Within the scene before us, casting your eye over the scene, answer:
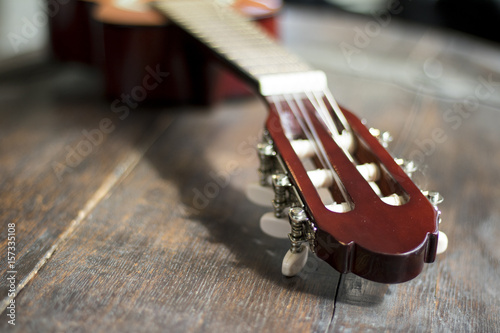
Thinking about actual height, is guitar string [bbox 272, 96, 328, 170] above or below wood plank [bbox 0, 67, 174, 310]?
above

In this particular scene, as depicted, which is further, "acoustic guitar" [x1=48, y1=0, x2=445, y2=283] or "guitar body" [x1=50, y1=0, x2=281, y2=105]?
"guitar body" [x1=50, y1=0, x2=281, y2=105]

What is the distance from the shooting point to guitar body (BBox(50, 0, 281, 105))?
35.6 inches

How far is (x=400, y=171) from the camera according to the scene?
53cm

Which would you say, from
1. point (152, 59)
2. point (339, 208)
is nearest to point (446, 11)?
point (152, 59)

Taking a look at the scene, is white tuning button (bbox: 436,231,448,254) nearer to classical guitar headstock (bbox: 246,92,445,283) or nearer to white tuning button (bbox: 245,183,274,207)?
classical guitar headstock (bbox: 246,92,445,283)

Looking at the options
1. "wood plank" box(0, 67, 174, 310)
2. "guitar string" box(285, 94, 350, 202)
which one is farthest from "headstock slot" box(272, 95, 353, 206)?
"wood plank" box(0, 67, 174, 310)

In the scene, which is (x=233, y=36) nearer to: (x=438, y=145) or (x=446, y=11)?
(x=438, y=145)

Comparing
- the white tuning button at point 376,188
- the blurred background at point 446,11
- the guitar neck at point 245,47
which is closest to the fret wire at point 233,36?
the guitar neck at point 245,47

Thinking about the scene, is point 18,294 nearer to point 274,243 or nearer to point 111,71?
point 274,243

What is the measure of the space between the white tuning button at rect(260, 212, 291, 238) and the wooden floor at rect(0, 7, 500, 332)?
0.02 metres

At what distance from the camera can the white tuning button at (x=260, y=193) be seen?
0.61m

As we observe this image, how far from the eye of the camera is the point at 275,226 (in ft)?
1.86

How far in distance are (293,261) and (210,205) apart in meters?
0.18

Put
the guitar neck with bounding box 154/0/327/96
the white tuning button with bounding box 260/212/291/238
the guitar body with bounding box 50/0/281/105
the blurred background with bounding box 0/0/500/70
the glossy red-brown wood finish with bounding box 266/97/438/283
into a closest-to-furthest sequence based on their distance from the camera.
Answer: the glossy red-brown wood finish with bounding box 266/97/438/283 < the white tuning button with bounding box 260/212/291/238 < the guitar neck with bounding box 154/0/327/96 < the guitar body with bounding box 50/0/281/105 < the blurred background with bounding box 0/0/500/70
